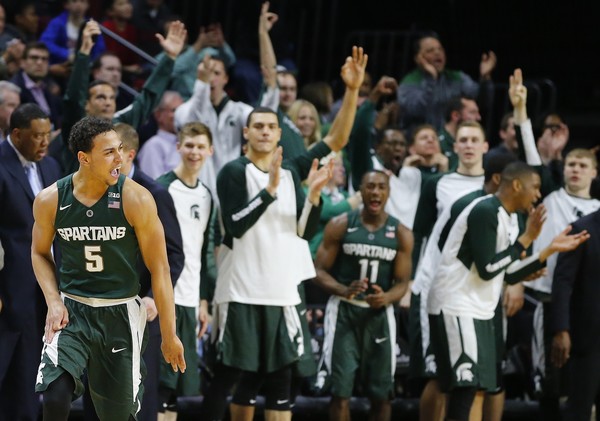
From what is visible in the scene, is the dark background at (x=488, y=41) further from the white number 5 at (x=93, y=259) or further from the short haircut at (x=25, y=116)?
the white number 5 at (x=93, y=259)

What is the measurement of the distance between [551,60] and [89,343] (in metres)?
9.24

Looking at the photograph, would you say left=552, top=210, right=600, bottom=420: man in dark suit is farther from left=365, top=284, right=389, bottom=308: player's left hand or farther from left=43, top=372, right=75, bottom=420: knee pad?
left=43, top=372, right=75, bottom=420: knee pad

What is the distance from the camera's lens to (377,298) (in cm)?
884

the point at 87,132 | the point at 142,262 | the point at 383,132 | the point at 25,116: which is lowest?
the point at 142,262

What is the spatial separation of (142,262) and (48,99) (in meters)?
3.43

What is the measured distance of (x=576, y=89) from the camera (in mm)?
14367

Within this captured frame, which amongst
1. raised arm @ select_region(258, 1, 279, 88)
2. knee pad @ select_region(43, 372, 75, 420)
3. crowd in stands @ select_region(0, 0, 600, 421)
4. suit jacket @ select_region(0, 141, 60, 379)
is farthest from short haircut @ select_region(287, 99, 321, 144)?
knee pad @ select_region(43, 372, 75, 420)

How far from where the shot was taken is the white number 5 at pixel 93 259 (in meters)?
6.52

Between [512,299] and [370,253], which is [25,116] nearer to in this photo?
[370,253]

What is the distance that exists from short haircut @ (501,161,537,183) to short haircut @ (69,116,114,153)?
3116 millimetres

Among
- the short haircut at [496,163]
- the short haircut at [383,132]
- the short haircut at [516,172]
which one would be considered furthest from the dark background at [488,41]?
the short haircut at [516,172]

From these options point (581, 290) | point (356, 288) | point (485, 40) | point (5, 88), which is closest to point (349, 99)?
point (356, 288)

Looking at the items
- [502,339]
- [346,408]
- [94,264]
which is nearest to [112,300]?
[94,264]

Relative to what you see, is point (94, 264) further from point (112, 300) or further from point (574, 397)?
point (574, 397)
